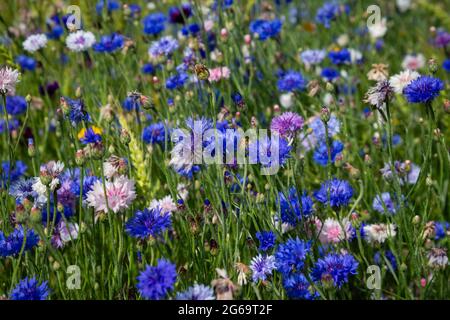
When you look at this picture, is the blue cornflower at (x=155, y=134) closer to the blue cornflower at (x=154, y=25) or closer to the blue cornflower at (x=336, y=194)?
the blue cornflower at (x=336, y=194)

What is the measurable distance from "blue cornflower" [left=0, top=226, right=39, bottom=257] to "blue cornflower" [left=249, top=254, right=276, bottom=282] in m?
0.51

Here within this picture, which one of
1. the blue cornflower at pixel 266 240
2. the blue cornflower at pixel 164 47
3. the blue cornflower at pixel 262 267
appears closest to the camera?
the blue cornflower at pixel 262 267

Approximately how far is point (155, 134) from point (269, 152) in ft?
2.02

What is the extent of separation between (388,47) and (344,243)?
1.76 metres

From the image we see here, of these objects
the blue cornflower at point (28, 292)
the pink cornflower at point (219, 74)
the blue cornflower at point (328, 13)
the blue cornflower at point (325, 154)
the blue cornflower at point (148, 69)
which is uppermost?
the blue cornflower at point (328, 13)

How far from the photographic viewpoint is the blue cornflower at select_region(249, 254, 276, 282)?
4.70 ft

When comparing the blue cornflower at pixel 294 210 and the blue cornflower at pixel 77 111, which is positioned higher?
the blue cornflower at pixel 77 111

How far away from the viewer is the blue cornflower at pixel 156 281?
3.97 feet

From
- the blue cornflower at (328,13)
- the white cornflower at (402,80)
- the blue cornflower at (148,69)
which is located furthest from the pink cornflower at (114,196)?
the blue cornflower at (328,13)

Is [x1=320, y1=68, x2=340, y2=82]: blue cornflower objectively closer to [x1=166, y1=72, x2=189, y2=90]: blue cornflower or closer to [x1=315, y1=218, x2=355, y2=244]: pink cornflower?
[x1=166, y1=72, x2=189, y2=90]: blue cornflower

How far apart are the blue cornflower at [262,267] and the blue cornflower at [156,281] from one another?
265 mm

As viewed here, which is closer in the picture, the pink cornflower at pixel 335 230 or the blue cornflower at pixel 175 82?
the pink cornflower at pixel 335 230

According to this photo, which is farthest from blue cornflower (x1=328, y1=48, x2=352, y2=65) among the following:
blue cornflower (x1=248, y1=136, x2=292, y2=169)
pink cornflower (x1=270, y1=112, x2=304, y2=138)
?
blue cornflower (x1=248, y1=136, x2=292, y2=169)

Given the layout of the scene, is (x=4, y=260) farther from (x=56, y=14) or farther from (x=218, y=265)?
(x=56, y=14)
